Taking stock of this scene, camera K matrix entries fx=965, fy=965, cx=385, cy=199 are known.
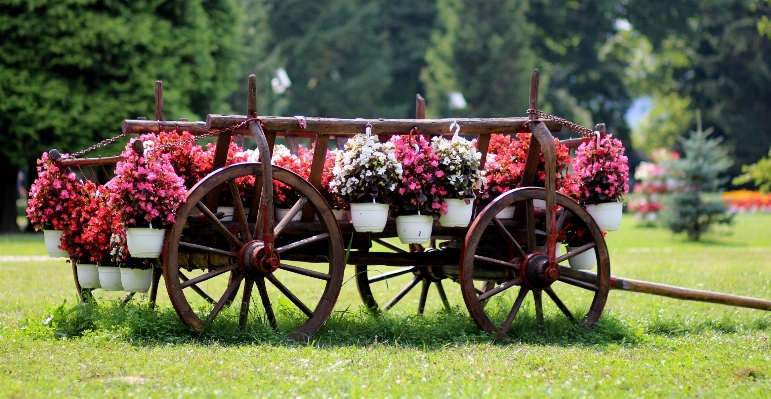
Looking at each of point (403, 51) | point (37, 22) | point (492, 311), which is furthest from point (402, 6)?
point (492, 311)

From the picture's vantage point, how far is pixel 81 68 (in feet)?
61.7

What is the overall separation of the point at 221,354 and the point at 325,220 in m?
1.28

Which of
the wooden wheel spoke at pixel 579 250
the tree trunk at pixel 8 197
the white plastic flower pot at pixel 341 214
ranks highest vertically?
the white plastic flower pot at pixel 341 214

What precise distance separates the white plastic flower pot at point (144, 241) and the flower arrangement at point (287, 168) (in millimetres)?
1031

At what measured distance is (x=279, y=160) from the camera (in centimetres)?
711

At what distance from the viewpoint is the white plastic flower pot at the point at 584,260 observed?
7500mm

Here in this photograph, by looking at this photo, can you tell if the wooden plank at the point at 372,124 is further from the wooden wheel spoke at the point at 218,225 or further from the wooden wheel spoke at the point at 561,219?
the wooden wheel spoke at the point at 561,219

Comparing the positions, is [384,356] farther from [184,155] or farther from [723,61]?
[723,61]

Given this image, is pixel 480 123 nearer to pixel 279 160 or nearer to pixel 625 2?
pixel 279 160

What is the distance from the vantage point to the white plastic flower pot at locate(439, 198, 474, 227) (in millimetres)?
6801

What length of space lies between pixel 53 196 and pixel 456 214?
308 cm

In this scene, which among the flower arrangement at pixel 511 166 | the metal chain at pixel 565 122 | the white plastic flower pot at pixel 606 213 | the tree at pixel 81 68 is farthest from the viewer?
Answer: the tree at pixel 81 68

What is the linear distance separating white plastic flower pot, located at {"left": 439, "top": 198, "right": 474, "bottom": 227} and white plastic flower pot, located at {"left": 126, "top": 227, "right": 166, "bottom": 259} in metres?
1.96

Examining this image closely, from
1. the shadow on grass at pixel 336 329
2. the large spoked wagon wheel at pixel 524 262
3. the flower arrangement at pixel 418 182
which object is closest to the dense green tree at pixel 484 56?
the large spoked wagon wheel at pixel 524 262
